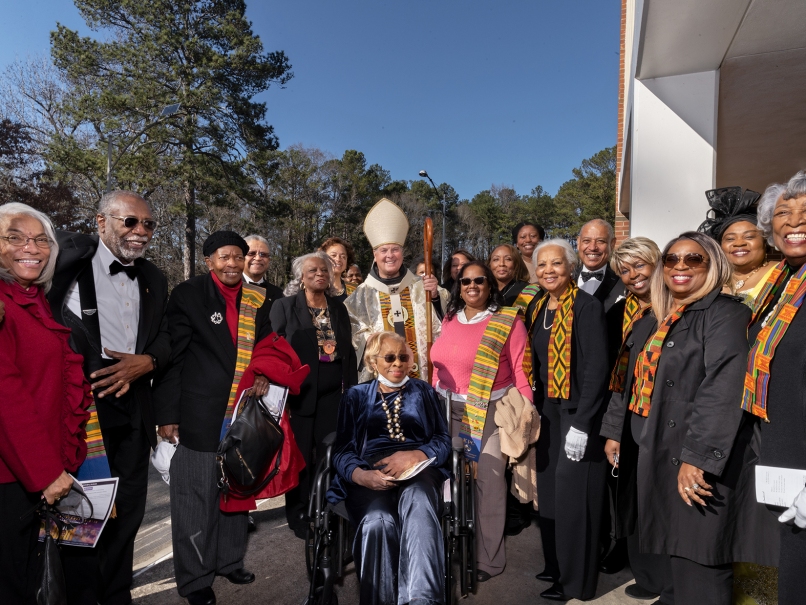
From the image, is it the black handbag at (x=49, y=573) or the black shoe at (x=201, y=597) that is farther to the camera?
the black shoe at (x=201, y=597)

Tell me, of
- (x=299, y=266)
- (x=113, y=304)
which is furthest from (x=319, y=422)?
(x=113, y=304)

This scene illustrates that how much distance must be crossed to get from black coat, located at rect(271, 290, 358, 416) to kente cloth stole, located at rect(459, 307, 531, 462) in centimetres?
103

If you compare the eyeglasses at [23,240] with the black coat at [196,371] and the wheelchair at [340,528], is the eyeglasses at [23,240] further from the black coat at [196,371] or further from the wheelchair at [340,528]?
the wheelchair at [340,528]

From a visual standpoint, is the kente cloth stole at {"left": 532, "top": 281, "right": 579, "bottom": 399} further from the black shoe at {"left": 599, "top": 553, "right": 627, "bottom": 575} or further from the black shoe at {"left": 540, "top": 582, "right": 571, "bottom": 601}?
the black shoe at {"left": 599, "top": 553, "right": 627, "bottom": 575}

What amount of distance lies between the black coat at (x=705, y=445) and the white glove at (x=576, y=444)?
1.49ft

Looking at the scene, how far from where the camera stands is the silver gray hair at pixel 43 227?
2156 millimetres

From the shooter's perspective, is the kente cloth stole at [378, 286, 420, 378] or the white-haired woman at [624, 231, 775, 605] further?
the kente cloth stole at [378, 286, 420, 378]

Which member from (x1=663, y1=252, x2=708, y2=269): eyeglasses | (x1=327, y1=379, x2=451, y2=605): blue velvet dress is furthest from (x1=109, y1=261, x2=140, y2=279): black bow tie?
(x1=663, y1=252, x2=708, y2=269): eyeglasses

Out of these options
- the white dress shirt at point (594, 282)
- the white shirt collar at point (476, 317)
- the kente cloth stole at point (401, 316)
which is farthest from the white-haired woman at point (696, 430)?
the kente cloth stole at point (401, 316)

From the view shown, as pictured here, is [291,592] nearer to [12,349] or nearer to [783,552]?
[12,349]

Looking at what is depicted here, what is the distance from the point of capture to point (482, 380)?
3250 millimetres

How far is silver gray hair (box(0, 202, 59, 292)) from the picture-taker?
216 cm

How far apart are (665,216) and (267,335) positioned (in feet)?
11.7

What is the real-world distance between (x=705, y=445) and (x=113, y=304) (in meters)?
2.80
